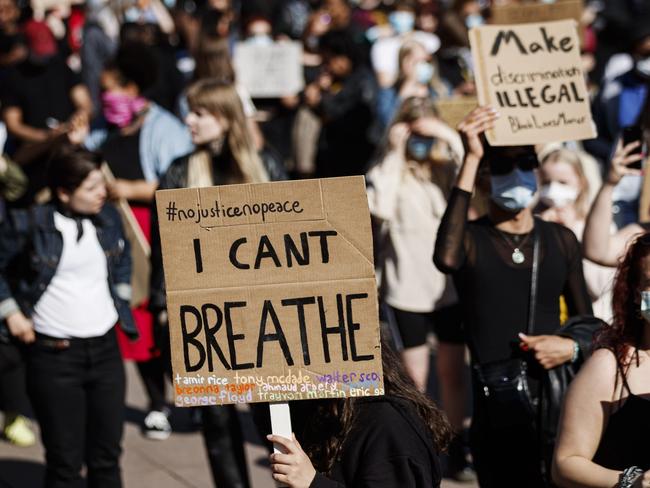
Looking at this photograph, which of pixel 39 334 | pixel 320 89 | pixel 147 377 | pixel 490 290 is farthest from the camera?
pixel 320 89

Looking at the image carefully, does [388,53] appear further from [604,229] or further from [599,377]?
[599,377]

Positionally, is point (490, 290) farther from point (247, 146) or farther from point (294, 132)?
point (294, 132)

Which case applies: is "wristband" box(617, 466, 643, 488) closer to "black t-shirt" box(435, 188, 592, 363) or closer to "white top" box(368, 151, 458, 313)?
"black t-shirt" box(435, 188, 592, 363)

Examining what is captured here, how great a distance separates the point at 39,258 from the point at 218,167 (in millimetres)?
997

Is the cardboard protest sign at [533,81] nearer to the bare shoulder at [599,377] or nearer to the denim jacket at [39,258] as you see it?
the bare shoulder at [599,377]

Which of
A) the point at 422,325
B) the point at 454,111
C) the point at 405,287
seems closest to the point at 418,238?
the point at 405,287

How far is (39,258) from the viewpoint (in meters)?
4.93

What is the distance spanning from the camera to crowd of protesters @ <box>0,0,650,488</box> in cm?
319

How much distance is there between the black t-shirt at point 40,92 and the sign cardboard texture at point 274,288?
236 inches

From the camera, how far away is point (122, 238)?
525 centimetres

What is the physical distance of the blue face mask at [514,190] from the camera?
4316mm

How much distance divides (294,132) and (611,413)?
308 inches

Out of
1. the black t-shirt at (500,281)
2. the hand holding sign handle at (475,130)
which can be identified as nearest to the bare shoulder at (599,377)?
the black t-shirt at (500,281)

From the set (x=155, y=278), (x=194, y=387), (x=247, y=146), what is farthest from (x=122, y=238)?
(x=194, y=387)
